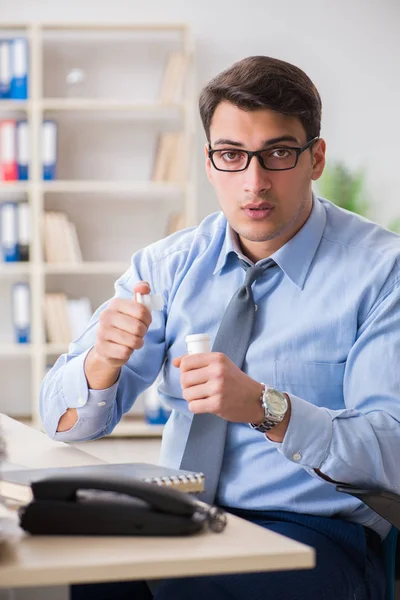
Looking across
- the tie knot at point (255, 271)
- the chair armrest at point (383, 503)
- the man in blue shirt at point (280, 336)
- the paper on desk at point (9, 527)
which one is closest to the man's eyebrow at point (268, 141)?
the man in blue shirt at point (280, 336)

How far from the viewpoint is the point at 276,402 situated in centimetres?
137

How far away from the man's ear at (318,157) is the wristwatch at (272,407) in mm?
573

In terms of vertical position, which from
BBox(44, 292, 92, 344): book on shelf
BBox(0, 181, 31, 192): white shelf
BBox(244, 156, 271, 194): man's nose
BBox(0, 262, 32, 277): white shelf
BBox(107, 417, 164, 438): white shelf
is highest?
BBox(244, 156, 271, 194): man's nose

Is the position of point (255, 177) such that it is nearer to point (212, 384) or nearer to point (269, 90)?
point (269, 90)

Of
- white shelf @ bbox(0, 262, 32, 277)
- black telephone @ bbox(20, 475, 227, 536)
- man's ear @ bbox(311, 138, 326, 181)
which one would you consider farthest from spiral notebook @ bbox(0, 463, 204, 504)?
white shelf @ bbox(0, 262, 32, 277)

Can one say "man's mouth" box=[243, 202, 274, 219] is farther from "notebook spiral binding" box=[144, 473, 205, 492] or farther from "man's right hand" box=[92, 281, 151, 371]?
"notebook spiral binding" box=[144, 473, 205, 492]

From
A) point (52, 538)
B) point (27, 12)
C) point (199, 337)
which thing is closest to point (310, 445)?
point (199, 337)

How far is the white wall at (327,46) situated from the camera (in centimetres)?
557

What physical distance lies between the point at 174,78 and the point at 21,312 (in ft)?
5.21

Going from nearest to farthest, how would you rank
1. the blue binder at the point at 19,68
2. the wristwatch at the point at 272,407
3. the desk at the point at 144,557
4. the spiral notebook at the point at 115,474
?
the desk at the point at 144,557, the spiral notebook at the point at 115,474, the wristwatch at the point at 272,407, the blue binder at the point at 19,68

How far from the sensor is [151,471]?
47.3 inches

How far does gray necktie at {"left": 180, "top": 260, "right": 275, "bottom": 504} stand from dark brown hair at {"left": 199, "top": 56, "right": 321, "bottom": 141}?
281 millimetres

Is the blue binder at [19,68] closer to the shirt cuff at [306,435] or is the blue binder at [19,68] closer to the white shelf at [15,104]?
the white shelf at [15,104]

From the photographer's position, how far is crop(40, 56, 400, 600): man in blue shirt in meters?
1.45
